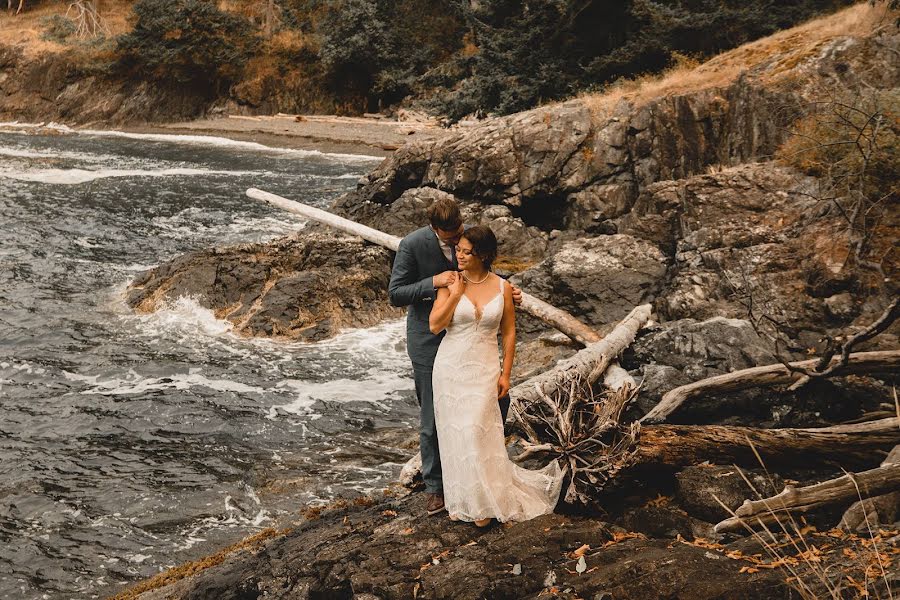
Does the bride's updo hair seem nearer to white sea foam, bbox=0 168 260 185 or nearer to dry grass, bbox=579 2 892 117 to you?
dry grass, bbox=579 2 892 117

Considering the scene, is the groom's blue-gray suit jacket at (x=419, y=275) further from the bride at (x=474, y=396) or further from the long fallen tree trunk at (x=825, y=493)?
the long fallen tree trunk at (x=825, y=493)

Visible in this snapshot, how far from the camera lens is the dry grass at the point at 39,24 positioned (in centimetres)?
4816

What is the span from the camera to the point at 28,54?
47531 mm

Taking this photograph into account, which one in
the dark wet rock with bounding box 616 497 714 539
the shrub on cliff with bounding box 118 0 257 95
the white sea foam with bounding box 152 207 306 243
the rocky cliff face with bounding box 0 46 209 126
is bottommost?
the dark wet rock with bounding box 616 497 714 539

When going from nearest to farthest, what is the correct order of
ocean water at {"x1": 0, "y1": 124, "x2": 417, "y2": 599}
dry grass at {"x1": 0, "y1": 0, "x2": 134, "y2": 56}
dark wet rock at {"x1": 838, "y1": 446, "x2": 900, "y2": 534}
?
dark wet rock at {"x1": 838, "y1": 446, "x2": 900, "y2": 534}, ocean water at {"x1": 0, "y1": 124, "x2": 417, "y2": 599}, dry grass at {"x1": 0, "y1": 0, "x2": 134, "y2": 56}

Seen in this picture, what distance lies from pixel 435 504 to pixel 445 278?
1661 mm

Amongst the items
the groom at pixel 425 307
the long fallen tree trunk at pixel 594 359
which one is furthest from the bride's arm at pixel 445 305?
the long fallen tree trunk at pixel 594 359

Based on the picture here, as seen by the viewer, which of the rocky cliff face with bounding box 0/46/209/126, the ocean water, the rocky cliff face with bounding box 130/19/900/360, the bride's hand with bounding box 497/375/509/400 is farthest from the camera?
the rocky cliff face with bounding box 0/46/209/126

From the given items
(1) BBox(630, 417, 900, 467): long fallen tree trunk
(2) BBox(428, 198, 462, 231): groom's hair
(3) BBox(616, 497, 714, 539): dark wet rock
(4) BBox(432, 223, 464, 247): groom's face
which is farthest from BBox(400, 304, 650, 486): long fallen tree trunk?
(2) BBox(428, 198, 462, 231): groom's hair

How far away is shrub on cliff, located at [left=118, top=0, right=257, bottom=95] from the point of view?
45.5 metres

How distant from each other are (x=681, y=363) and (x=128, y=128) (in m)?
42.5

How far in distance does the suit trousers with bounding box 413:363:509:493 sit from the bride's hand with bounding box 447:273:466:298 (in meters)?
0.72

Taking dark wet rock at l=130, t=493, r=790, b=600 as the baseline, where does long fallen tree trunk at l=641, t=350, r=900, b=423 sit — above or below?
above

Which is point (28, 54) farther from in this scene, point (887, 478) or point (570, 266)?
point (887, 478)
